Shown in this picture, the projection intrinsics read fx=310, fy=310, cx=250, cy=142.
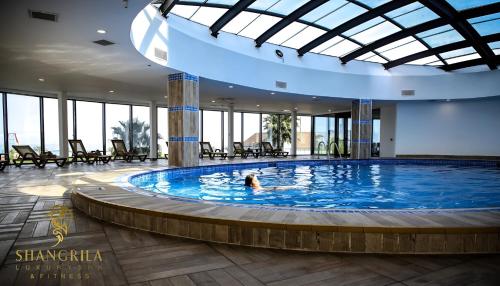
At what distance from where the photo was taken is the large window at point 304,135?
70.4ft

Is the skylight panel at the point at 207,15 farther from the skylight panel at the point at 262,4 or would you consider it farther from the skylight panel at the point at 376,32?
the skylight panel at the point at 376,32

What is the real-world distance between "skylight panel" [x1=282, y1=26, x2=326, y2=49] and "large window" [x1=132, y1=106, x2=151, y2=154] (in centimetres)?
809

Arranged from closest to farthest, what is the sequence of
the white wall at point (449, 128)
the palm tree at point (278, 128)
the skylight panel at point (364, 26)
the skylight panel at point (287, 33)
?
the skylight panel at point (364, 26), the skylight panel at point (287, 33), the white wall at point (449, 128), the palm tree at point (278, 128)

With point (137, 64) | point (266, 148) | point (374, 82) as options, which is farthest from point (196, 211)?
point (266, 148)

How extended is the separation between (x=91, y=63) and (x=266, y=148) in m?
11.2

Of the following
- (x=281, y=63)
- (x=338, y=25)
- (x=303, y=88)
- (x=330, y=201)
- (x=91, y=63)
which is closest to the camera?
(x=330, y=201)

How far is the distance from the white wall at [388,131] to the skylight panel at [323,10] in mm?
8410

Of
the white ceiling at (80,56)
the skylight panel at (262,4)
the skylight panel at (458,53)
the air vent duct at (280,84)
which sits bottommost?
the white ceiling at (80,56)

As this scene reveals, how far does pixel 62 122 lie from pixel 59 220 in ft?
31.2

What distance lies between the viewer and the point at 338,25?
10125 mm

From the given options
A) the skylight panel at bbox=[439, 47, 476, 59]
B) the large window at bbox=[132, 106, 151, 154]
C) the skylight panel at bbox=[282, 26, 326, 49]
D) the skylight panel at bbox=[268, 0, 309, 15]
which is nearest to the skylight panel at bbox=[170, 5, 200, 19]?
the skylight panel at bbox=[268, 0, 309, 15]

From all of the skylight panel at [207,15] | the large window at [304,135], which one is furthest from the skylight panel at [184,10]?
the large window at [304,135]

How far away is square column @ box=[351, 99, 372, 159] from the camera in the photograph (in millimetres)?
14398

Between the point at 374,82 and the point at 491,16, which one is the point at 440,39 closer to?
the point at 491,16
